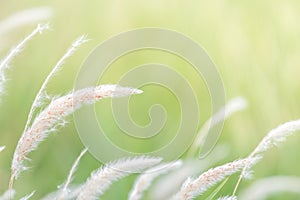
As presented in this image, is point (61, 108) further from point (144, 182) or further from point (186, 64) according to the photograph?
point (186, 64)

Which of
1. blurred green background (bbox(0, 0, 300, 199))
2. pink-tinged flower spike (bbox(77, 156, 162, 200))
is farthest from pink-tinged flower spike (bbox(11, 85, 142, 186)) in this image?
blurred green background (bbox(0, 0, 300, 199))

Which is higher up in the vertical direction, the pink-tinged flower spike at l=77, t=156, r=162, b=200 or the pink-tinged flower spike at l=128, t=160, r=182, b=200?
the pink-tinged flower spike at l=77, t=156, r=162, b=200

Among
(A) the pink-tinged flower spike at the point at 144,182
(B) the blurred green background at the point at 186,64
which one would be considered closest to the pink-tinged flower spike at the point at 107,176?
(A) the pink-tinged flower spike at the point at 144,182

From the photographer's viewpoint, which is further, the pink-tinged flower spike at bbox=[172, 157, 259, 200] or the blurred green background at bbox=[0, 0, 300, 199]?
the blurred green background at bbox=[0, 0, 300, 199]

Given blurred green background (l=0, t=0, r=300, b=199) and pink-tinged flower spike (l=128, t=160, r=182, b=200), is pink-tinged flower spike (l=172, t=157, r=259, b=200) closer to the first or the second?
pink-tinged flower spike (l=128, t=160, r=182, b=200)

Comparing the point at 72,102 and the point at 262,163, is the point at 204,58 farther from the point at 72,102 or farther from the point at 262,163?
the point at 72,102

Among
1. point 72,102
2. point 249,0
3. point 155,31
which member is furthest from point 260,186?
point 249,0
